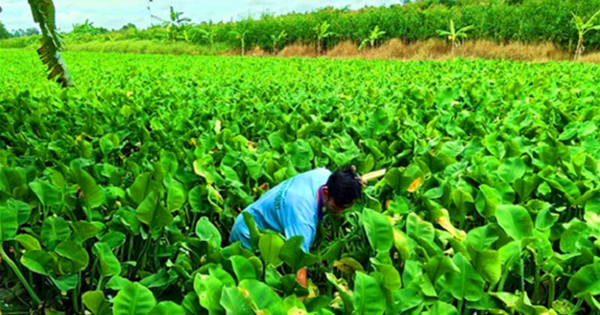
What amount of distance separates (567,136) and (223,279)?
2.54 metres

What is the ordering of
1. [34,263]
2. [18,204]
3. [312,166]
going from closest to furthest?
[34,263] < [18,204] < [312,166]

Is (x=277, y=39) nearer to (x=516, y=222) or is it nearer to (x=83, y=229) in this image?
(x=83, y=229)

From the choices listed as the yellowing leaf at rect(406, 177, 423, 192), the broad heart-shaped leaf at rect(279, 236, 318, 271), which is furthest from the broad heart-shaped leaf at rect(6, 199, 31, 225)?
the yellowing leaf at rect(406, 177, 423, 192)

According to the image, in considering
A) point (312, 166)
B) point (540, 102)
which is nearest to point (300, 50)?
point (540, 102)

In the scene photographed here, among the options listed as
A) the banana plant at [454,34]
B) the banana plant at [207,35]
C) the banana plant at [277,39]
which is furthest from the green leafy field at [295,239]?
the banana plant at [207,35]

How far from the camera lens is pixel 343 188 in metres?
2.24

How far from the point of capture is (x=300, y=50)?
2408 centimetres

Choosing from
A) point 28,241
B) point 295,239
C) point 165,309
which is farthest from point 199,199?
point 165,309

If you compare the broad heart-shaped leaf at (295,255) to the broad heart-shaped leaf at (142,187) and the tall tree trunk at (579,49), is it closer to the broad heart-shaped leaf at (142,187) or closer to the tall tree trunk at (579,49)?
the broad heart-shaped leaf at (142,187)

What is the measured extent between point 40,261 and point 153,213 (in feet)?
1.30

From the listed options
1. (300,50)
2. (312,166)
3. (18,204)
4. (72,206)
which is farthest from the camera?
(300,50)

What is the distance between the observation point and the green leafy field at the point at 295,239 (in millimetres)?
1540

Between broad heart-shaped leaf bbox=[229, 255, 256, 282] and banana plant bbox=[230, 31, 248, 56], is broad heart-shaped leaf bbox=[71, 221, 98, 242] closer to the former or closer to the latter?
broad heart-shaped leaf bbox=[229, 255, 256, 282]

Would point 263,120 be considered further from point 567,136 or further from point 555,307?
point 555,307
